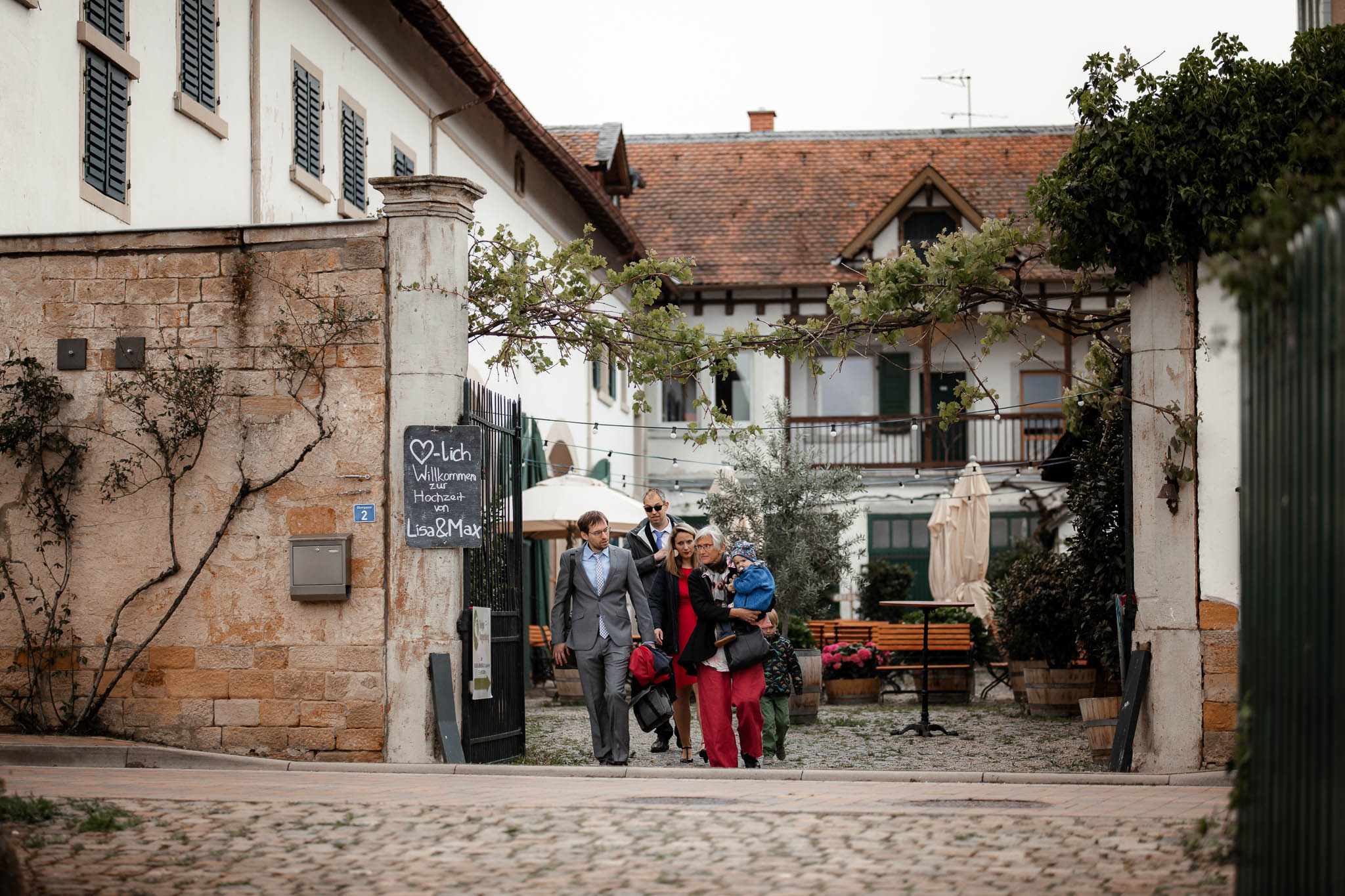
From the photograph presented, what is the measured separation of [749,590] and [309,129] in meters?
7.50

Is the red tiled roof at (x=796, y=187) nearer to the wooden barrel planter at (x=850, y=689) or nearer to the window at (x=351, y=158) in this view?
the window at (x=351, y=158)

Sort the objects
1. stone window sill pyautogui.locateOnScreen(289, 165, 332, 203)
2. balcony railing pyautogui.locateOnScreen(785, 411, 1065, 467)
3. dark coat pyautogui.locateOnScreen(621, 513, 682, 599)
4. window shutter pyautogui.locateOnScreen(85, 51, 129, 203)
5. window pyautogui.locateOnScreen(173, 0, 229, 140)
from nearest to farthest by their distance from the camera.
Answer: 1. window shutter pyautogui.locateOnScreen(85, 51, 129, 203)
2. dark coat pyautogui.locateOnScreen(621, 513, 682, 599)
3. window pyautogui.locateOnScreen(173, 0, 229, 140)
4. stone window sill pyautogui.locateOnScreen(289, 165, 332, 203)
5. balcony railing pyautogui.locateOnScreen(785, 411, 1065, 467)

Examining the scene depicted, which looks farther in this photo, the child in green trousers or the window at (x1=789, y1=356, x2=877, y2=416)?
the window at (x1=789, y1=356, x2=877, y2=416)

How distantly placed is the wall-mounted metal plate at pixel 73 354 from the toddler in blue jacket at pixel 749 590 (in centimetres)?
451

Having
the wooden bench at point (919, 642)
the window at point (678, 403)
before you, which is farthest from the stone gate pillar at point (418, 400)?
the window at point (678, 403)

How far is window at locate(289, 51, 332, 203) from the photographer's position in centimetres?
1453

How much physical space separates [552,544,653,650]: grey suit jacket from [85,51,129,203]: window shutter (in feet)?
14.8

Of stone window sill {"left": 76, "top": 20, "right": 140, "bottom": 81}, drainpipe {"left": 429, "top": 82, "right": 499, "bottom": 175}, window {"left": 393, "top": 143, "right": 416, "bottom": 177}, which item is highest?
drainpipe {"left": 429, "top": 82, "right": 499, "bottom": 175}

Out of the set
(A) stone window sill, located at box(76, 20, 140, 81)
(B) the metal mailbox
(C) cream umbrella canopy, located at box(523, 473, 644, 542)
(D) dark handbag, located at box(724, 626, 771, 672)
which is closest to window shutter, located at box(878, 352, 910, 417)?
Answer: (C) cream umbrella canopy, located at box(523, 473, 644, 542)

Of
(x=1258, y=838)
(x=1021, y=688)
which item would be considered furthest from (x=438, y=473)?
(x=1021, y=688)

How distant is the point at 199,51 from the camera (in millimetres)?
12742

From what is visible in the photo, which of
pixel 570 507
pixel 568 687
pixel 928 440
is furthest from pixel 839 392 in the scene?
pixel 568 687

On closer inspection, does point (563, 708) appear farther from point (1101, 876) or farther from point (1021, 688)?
point (1101, 876)

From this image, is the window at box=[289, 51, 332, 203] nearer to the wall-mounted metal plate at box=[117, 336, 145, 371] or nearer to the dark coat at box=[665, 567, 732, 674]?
the wall-mounted metal plate at box=[117, 336, 145, 371]
